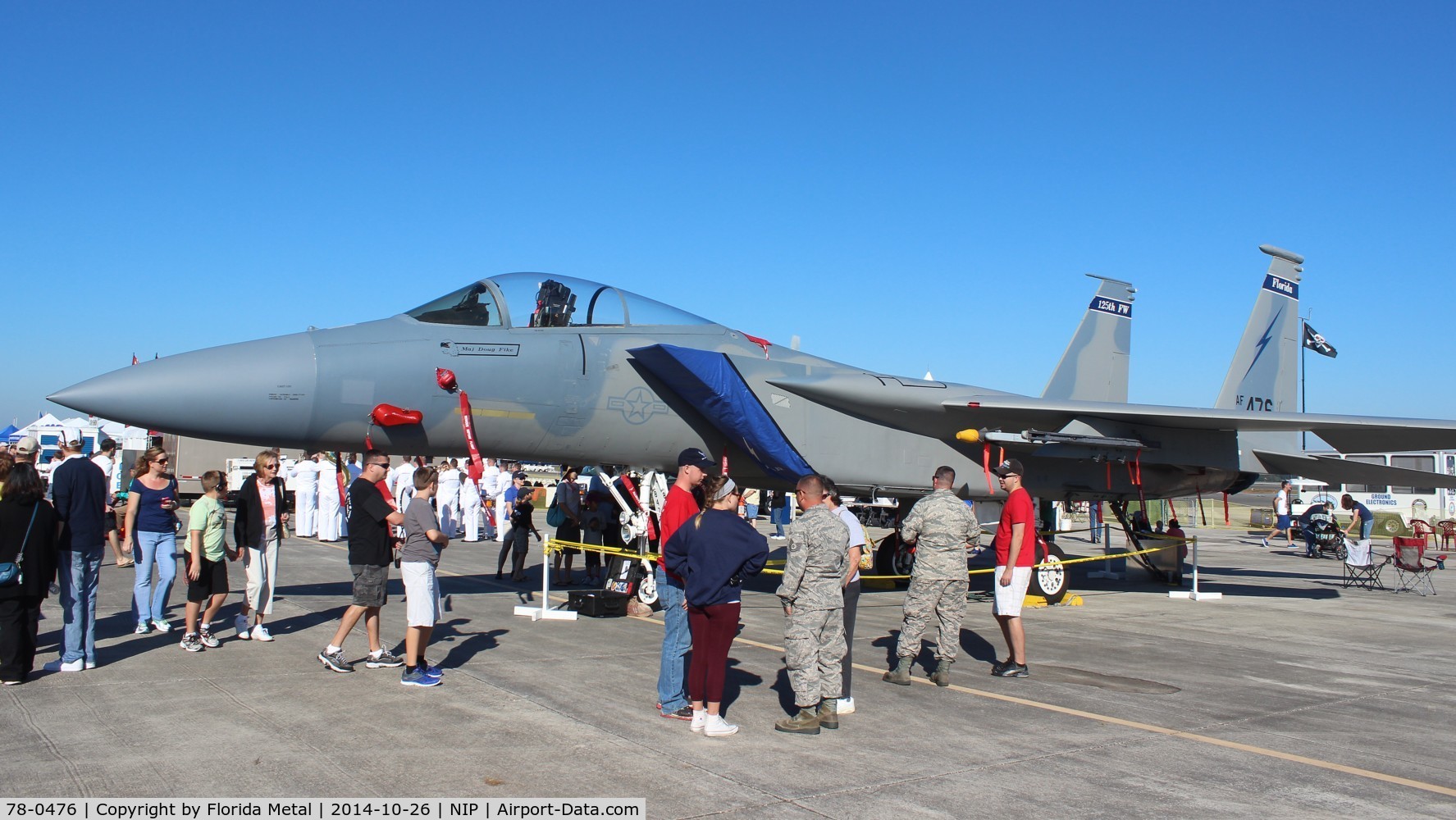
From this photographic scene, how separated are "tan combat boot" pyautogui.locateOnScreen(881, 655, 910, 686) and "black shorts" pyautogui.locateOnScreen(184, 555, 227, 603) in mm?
5376

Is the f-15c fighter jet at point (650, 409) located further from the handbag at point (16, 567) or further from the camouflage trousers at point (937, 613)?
the camouflage trousers at point (937, 613)

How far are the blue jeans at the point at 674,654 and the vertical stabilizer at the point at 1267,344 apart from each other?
1345cm

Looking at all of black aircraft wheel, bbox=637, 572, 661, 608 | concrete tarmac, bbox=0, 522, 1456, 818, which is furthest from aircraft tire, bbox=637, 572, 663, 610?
concrete tarmac, bbox=0, 522, 1456, 818

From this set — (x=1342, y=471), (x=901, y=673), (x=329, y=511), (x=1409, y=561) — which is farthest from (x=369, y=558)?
(x=1409, y=561)

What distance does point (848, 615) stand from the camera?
6402 mm

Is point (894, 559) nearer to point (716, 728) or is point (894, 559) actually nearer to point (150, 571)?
point (716, 728)

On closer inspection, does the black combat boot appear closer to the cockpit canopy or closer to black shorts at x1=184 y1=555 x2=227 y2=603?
black shorts at x1=184 y1=555 x2=227 y2=603

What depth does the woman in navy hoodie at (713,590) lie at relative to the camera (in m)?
5.45

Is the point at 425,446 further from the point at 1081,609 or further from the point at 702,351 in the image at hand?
the point at 1081,609

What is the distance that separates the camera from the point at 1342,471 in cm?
1454

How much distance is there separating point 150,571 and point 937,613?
6.57 metres

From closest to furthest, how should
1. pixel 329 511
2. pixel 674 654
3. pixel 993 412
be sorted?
pixel 674 654 < pixel 993 412 < pixel 329 511

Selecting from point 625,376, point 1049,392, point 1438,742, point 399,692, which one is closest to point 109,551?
point 625,376

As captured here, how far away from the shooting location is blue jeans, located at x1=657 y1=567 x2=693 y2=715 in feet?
19.2
